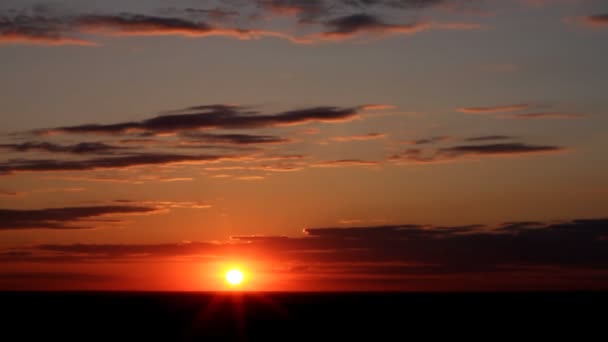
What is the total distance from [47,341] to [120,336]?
383 cm

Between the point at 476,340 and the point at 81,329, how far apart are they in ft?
67.8

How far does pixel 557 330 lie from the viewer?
46031 millimetres

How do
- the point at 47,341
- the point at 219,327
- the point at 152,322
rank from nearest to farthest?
the point at 47,341 < the point at 219,327 < the point at 152,322

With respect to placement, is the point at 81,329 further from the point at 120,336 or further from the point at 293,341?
the point at 293,341

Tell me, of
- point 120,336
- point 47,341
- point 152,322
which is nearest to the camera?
point 47,341

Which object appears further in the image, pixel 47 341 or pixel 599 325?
pixel 599 325

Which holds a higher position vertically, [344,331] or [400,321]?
[400,321]

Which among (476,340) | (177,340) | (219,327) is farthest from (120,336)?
(476,340)

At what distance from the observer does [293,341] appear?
39.8 meters

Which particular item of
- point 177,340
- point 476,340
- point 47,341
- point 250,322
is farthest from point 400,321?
point 47,341

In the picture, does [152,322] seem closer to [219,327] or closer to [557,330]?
[219,327]

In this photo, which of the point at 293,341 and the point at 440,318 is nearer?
the point at 293,341

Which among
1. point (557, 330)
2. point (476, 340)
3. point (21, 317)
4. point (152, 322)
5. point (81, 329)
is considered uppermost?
point (21, 317)

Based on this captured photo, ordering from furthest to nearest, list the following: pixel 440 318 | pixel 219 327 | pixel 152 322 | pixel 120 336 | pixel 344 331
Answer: pixel 440 318
pixel 152 322
pixel 219 327
pixel 344 331
pixel 120 336
